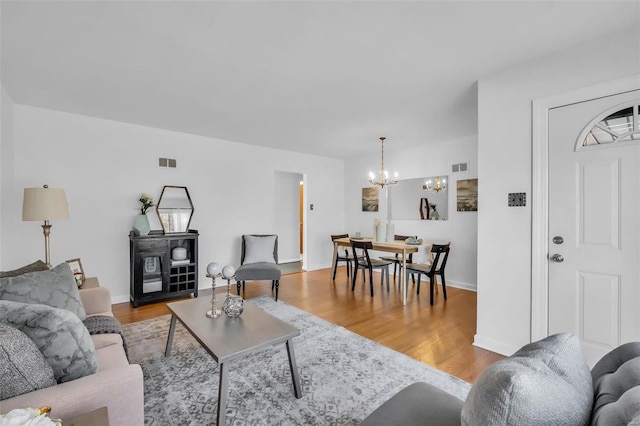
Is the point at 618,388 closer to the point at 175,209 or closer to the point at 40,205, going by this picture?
the point at 40,205

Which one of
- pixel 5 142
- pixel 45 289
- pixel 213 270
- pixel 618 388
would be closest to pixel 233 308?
pixel 213 270

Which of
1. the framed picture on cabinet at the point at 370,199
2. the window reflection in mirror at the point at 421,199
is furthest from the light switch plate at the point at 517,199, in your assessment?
the framed picture on cabinet at the point at 370,199

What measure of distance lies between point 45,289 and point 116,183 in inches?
101

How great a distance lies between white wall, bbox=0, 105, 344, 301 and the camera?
343 centimetres

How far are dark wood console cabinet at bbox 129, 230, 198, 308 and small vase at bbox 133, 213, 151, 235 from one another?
74 mm

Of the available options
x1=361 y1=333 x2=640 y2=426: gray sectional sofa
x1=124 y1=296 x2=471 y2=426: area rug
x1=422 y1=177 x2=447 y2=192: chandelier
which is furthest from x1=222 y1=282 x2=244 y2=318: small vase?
x1=422 y1=177 x2=447 y2=192: chandelier

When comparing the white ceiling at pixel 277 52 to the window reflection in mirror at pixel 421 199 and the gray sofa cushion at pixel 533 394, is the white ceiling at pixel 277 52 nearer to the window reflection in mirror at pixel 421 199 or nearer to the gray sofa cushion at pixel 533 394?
the window reflection in mirror at pixel 421 199

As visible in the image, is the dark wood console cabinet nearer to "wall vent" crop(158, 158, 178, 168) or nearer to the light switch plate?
"wall vent" crop(158, 158, 178, 168)

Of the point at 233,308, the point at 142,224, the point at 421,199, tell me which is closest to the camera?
the point at 233,308

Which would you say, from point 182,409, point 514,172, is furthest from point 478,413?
point 514,172

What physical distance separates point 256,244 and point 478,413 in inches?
167

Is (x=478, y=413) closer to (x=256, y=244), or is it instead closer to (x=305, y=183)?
(x=256, y=244)

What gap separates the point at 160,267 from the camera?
4.12 m

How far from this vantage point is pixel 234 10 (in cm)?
181
